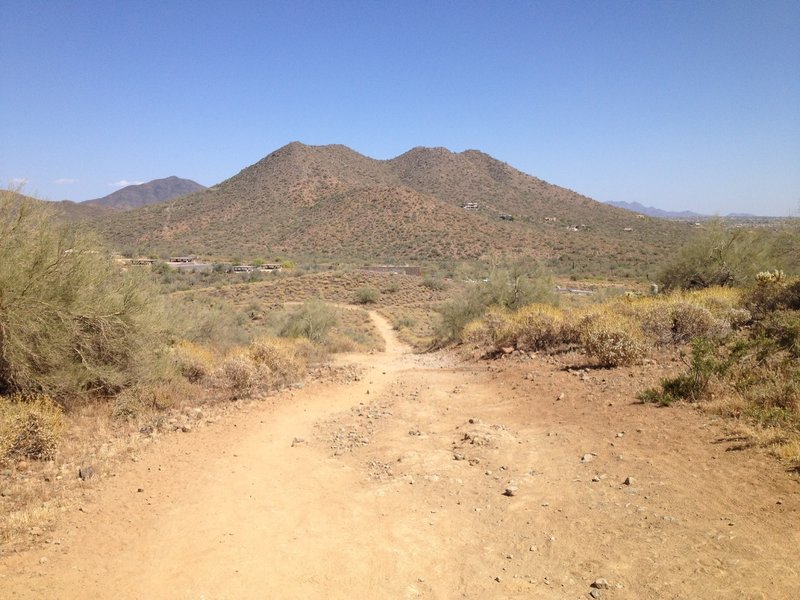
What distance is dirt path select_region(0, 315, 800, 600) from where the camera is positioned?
387cm

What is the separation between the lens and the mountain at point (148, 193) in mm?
160613

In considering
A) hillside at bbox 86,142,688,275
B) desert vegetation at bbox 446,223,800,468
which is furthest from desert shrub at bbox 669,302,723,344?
hillside at bbox 86,142,688,275

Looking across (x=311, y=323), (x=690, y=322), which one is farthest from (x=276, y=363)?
(x=690, y=322)

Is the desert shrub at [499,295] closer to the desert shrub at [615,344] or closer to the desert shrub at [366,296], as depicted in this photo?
the desert shrub at [615,344]

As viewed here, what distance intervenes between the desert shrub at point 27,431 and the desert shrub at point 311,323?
40.4 ft

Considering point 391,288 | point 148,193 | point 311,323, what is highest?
point 148,193

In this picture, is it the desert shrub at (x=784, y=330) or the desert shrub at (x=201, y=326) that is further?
the desert shrub at (x=201, y=326)

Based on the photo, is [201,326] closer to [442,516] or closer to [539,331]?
[539,331]

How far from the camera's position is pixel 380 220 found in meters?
68.4

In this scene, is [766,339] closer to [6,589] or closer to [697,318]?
[697,318]

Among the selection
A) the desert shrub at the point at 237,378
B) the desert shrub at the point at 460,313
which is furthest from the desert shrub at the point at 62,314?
the desert shrub at the point at 460,313

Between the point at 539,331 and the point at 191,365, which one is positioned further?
the point at 539,331

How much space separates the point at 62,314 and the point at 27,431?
5.95 feet

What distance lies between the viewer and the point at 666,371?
28.8ft
